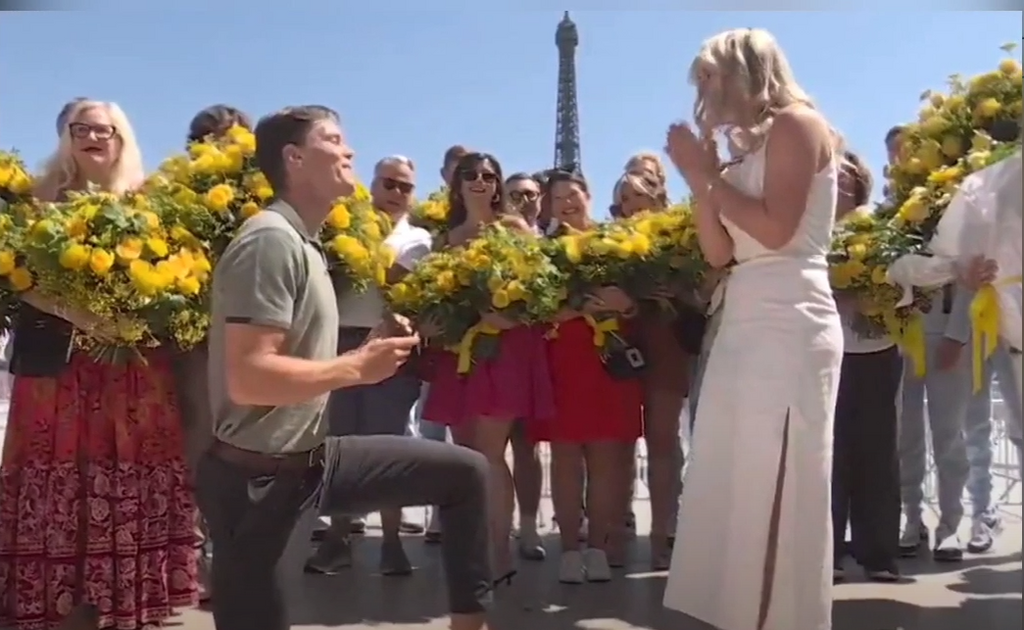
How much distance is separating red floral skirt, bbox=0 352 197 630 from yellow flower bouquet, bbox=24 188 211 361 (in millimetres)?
261

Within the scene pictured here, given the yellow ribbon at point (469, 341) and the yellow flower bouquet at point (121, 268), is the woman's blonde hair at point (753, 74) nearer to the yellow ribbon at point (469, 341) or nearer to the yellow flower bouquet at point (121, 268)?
the yellow ribbon at point (469, 341)

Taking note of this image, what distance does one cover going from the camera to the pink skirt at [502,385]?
3938mm

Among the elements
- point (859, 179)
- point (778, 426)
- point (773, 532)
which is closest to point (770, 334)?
point (778, 426)

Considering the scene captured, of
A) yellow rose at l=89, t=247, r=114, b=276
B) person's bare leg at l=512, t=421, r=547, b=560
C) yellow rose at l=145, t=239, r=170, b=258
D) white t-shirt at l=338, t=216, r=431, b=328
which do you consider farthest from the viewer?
person's bare leg at l=512, t=421, r=547, b=560

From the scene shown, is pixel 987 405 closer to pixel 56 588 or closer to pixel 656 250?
pixel 656 250

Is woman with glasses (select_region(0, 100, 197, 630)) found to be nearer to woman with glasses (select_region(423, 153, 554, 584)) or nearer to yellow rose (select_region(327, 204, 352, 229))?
yellow rose (select_region(327, 204, 352, 229))

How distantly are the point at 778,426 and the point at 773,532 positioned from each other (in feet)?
0.89

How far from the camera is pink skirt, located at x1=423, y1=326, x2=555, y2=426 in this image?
3.94 meters

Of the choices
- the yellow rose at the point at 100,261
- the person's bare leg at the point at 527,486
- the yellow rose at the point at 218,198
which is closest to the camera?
the yellow rose at the point at 100,261

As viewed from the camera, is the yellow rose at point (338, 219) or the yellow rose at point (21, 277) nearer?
the yellow rose at point (21, 277)

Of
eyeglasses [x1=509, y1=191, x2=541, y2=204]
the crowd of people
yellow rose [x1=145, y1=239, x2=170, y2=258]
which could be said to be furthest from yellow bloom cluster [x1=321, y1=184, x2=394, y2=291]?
eyeglasses [x1=509, y1=191, x2=541, y2=204]

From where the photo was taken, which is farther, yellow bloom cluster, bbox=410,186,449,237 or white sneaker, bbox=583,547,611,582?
yellow bloom cluster, bbox=410,186,449,237

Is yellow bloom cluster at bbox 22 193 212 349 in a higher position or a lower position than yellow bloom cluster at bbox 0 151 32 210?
lower

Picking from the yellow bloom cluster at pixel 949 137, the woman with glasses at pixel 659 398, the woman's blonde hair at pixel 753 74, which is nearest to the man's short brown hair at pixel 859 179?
the yellow bloom cluster at pixel 949 137
